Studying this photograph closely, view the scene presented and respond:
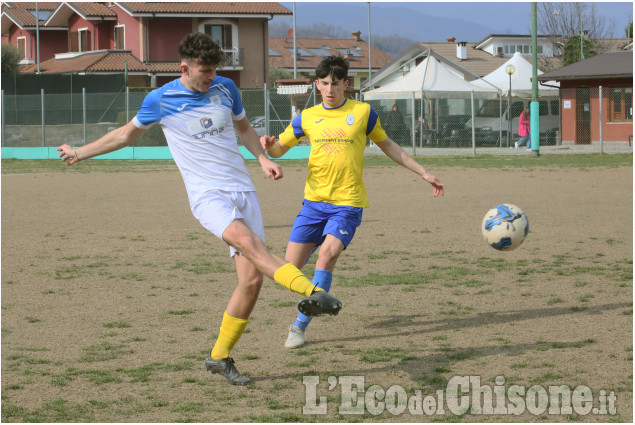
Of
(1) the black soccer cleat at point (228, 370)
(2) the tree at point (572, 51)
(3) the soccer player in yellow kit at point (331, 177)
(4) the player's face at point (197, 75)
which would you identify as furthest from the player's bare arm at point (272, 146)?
(2) the tree at point (572, 51)

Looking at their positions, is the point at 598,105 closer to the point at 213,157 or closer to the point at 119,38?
the point at 119,38

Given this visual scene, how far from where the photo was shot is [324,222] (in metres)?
6.37

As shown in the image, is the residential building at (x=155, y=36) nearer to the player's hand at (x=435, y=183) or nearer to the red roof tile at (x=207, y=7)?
the red roof tile at (x=207, y=7)

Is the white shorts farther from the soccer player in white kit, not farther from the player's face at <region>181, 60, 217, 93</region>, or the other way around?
the player's face at <region>181, 60, 217, 93</region>

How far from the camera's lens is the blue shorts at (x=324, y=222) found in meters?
6.23

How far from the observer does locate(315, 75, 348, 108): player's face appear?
625 cm

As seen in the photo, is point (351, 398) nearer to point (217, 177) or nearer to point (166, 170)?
point (217, 177)

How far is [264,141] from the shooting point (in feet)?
20.1

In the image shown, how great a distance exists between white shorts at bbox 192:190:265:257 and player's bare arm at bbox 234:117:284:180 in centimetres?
20

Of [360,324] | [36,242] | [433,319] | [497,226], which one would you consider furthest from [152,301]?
[36,242]

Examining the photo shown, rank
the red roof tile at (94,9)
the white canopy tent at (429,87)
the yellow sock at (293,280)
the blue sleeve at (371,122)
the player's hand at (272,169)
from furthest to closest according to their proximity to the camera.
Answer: the red roof tile at (94,9), the white canopy tent at (429,87), the blue sleeve at (371,122), the player's hand at (272,169), the yellow sock at (293,280)

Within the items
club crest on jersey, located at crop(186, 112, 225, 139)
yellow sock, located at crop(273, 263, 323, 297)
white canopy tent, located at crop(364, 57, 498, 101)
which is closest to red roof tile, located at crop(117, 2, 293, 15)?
white canopy tent, located at crop(364, 57, 498, 101)

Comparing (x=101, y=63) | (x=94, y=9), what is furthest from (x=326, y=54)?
(x=101, y=63)

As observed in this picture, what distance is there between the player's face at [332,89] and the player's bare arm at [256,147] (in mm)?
799
